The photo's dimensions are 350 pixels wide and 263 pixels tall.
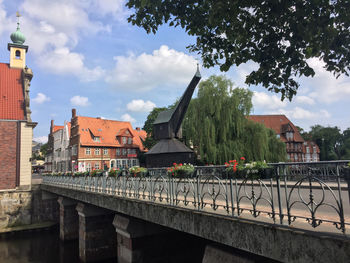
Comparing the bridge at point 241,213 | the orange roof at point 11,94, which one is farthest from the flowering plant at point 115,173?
the orange roof at point 11,94

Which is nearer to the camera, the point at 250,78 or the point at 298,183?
the point at 298,183

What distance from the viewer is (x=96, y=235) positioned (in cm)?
1535

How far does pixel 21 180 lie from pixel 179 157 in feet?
60.3

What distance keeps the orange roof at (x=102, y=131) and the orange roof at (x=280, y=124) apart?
28.6 m

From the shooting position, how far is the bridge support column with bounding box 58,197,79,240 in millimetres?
20422

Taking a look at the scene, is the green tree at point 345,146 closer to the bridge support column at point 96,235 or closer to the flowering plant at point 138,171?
the bridge support column at point 96,235

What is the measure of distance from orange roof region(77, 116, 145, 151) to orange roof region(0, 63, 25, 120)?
15.7m

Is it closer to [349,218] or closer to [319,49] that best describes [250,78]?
[319,49]

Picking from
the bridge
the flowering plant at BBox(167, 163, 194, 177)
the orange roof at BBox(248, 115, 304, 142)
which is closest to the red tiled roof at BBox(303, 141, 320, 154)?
the orange roof at BBox(248, 115, 304, 142)

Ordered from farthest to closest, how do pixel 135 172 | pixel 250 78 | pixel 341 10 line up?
1. pixel 135 172
2. pixel 250 78
3. pixel 341 10

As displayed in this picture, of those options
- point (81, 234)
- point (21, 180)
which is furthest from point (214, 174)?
point (21, 180)

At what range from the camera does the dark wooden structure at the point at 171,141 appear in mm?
19203

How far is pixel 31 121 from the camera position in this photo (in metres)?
29.1

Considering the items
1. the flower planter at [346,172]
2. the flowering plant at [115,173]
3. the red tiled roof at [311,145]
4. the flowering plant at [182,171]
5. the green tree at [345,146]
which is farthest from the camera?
the red tiled roof at [311,145]
